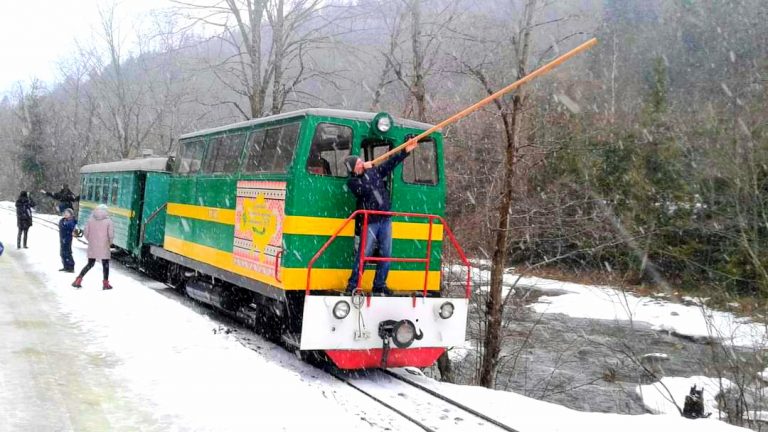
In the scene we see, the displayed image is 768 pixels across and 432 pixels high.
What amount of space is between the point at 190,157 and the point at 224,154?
5.89ft

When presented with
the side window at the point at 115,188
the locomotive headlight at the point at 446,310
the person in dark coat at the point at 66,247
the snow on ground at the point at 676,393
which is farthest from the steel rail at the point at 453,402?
the side window at the point at 115,188

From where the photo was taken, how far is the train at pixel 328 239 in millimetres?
7215

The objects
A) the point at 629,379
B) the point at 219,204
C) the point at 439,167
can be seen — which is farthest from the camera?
the point at 629,379

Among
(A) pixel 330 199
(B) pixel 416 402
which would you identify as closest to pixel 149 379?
(B) pixel 416 402

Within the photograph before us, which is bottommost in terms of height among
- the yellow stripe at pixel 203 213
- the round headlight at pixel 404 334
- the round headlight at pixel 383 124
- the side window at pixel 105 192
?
the round headlight at pixel 404 334

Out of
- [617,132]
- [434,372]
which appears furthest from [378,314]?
[617,132]

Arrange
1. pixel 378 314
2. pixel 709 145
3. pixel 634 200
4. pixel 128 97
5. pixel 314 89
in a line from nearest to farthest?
pixel 378 314
pixel 709 145
pixel 314 89
pixel 634 200
pixel 128 97

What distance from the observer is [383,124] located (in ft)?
24.9

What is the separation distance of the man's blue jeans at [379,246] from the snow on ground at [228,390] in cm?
117

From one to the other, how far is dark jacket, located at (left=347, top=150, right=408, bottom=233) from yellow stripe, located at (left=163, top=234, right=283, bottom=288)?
52.9 inches

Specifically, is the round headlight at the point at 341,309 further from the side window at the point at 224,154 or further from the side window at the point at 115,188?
the side window at the point at 115,188

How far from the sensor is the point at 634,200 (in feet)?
82.5

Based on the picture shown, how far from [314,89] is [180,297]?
1253 centimetres

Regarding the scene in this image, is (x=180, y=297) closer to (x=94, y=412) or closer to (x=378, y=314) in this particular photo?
(x=378, y=314)
